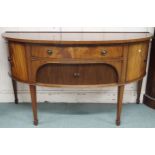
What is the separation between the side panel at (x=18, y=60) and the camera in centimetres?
151

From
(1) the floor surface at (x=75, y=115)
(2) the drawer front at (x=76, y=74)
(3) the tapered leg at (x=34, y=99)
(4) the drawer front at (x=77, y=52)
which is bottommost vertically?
(1) the floor surface at (x=75, y=115)

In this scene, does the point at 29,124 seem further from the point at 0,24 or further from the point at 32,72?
the point at 0,24

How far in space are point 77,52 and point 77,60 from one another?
0.05 m

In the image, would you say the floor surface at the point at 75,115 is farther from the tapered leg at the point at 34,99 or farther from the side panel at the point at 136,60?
the side panel at the point at 136,60

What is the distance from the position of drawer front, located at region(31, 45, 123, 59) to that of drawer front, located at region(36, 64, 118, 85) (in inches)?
3.2

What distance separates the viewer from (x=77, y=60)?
1457 millimetres

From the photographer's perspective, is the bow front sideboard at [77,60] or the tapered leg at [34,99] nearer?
the bow front sideboard at [77,60]

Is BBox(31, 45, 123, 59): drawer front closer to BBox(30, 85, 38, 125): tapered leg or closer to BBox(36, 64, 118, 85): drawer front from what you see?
BBox(36, 64, 118, 85): drawer front

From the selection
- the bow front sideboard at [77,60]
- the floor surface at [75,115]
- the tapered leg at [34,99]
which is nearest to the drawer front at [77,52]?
the bow front sideboard at [77,60]

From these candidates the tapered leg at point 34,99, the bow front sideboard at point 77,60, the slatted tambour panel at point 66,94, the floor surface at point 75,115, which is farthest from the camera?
the slatted tambour panel at point 66,94

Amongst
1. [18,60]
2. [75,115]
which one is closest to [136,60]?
[75,115]

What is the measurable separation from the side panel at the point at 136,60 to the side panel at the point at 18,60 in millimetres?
706

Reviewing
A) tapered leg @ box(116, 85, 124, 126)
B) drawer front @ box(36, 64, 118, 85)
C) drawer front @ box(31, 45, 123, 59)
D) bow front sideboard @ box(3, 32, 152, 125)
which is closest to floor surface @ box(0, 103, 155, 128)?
tapered leg @ box(116, 85, 124, 126)

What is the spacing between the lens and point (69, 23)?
187cm
